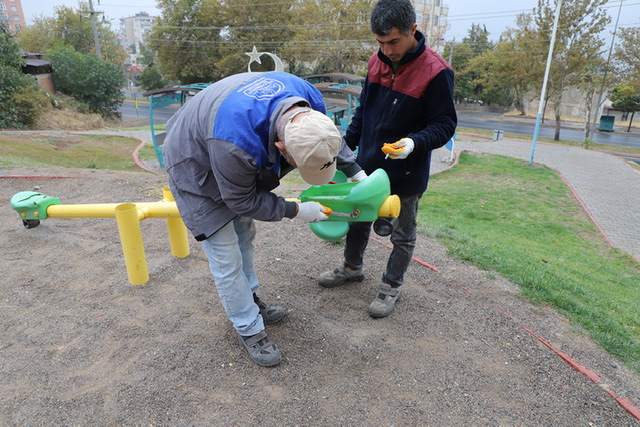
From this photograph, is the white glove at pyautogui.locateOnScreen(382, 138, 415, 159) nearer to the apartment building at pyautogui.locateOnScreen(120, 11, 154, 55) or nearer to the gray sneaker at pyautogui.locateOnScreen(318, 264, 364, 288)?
the gray sneaker at pyautogui.locateOnScreen(318, 264, 364, 288)

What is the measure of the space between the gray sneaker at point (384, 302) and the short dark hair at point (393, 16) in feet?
4.84

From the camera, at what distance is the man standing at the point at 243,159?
5.01ft

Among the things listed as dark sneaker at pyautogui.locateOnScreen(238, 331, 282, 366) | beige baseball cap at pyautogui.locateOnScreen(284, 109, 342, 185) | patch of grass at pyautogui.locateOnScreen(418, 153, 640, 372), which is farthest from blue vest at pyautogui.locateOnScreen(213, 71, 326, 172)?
patch of grass at pyautogui.locateOnScreen(418, 153, 640, 372)

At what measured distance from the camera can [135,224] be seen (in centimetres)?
273

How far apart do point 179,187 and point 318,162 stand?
27.5 inches

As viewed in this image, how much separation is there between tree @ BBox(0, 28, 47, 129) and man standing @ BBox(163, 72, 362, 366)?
20.2 meters

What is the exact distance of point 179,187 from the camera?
1.85m

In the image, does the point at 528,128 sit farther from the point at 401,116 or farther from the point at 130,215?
the point at 130,215

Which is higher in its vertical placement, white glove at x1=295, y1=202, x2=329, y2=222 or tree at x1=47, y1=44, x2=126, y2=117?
tree at x1=47, y1=44, x2=126, y2=117

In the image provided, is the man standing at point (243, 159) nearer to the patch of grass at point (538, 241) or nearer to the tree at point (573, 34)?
the patch of grass at point (538, 241)

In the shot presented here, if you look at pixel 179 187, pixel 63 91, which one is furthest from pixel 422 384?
pixel 63 91

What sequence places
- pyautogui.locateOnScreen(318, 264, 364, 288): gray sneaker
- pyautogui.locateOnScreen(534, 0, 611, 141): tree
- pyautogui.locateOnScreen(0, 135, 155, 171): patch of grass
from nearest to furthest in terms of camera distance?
1. pyautogui.locateOnScreen(318, 264, 364, 288): gray sneaker
2. pyautogui.locateOnScreen(0, 135, 155, 171): patch of grass
3. pyautogui.locateOnScreen(534, 0, 611, 141): tree

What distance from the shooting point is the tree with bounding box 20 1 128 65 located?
3601cm

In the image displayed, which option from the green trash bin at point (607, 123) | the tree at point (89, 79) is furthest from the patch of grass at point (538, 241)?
the tree at point (89, 79)
